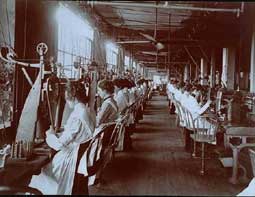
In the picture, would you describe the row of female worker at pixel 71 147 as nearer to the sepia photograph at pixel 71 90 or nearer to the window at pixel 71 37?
the sepia photograph at pixel 71 90

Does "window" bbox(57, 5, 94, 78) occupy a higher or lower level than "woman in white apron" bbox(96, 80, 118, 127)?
higher

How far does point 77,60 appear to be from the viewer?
2.08 metres

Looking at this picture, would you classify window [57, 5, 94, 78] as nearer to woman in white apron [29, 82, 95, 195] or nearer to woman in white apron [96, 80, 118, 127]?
woman in white apron [29, 82, 95, 195]

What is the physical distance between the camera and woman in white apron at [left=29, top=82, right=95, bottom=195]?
68.1 inches

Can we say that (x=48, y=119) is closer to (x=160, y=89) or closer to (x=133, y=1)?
(x=133, y=1)

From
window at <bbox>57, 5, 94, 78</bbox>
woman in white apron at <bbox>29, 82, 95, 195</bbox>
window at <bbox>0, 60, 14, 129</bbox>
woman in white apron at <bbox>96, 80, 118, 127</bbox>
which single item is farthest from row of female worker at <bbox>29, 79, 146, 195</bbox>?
woman in white apron at <bbox>96, 80, 118, 127</bbox>

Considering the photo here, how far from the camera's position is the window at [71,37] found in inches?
59.6

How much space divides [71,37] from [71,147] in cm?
50

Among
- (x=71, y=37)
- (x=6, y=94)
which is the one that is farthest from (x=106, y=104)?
(x=71, y=37)

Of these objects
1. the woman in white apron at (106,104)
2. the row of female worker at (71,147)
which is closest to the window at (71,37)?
the row of female worker at (71,147)

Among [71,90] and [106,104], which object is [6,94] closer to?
[71,90]

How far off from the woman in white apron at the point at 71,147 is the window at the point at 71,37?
0.15 metres

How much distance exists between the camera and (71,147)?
74.2 inches

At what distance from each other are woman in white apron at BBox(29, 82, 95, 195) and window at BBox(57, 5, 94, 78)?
15 centimetres
